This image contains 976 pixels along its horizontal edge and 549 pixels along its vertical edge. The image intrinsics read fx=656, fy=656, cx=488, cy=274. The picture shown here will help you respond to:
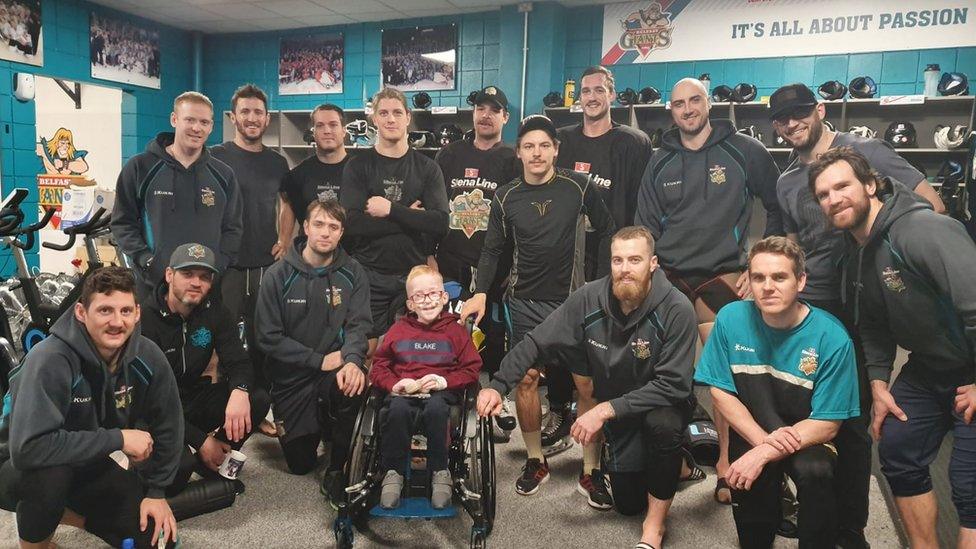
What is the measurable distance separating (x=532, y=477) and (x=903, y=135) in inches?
178

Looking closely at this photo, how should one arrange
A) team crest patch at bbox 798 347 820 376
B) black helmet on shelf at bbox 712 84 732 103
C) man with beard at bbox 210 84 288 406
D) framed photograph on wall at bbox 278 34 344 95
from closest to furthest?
team crest patch at bbox 798 347 820 376
man with beard at bbox 210 84 288 406
black helmet on shelf at bbox 712 84 732 103
framed photograph on wall at bbox 278 34 344 95

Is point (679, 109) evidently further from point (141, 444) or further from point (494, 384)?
point (141, 444)

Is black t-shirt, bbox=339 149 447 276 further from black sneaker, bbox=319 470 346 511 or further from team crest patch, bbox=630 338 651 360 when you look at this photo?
team crest patch, bbox=630 338 651 360

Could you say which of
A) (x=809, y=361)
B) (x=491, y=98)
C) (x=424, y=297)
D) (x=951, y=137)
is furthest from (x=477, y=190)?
(x=951, y=137)

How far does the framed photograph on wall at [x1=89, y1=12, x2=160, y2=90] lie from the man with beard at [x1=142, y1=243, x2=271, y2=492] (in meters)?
5.77

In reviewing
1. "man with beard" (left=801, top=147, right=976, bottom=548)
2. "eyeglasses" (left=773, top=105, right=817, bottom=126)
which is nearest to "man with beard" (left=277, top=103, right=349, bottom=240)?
"eyeglasses" (left=773, top=105, right=817, bottom=126)

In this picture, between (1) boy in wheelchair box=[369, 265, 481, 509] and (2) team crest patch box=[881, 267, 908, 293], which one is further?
(1) boy in wheelchair box=[369, 265, 481, 509]

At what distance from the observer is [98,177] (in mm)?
8375

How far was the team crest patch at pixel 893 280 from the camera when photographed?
215 centimetres

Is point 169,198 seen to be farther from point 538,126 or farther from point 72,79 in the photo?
point 72,79

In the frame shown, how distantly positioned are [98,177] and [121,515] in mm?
7562

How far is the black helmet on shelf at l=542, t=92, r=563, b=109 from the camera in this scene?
20.7 feet

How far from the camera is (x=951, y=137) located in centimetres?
518

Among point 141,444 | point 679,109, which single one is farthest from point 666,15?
point 141,444
